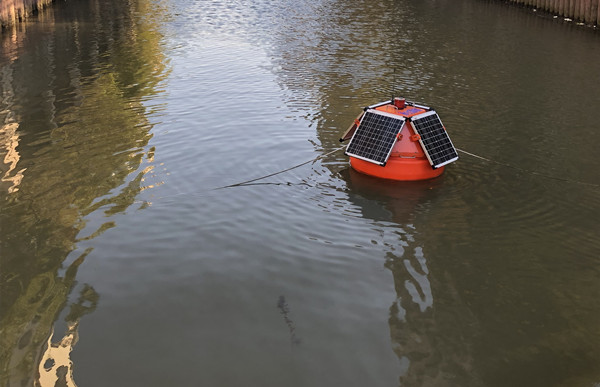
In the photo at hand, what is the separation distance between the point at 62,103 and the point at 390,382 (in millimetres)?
12038

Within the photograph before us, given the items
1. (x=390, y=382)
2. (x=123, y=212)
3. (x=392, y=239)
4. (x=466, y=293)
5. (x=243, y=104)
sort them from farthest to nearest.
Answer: (x=243, y=104)
(x=123, y=212)
(x=392, y=239)
(x=466, y=293)
(x=390, y=382)

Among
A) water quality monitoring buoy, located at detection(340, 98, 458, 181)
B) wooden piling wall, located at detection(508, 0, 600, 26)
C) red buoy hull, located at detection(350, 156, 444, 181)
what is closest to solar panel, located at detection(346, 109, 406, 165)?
water quality monitoring buoy, located at detection(340, 98, 458, 181)

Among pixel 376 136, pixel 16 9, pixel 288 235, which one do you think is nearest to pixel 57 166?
pixel 288 235

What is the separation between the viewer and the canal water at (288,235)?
665cm

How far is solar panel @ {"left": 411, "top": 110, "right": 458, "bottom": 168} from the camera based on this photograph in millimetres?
10438

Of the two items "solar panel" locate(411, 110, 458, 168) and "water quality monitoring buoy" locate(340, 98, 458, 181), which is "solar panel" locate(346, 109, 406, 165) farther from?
"solar panel" locate(411, 110, 458, 168)

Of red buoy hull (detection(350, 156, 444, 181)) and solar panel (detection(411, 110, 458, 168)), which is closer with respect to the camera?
solar panel (detection(411, 110, 458, 168))

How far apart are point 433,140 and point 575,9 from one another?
19.0 meters

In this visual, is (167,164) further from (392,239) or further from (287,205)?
(392,239)

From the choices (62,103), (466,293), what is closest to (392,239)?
(466,293)

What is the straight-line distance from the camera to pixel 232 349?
6727 millimetres

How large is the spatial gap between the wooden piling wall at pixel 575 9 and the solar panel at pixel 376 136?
1778cm

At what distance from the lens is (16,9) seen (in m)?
28.4

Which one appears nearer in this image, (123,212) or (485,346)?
(485,346)
